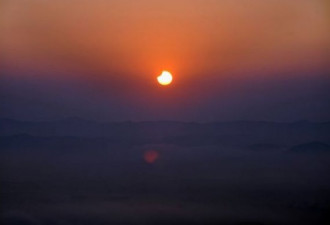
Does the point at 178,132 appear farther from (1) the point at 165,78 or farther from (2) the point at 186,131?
(1) the point at 165,78

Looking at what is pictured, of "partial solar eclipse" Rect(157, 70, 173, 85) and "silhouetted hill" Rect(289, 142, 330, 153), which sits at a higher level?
"partial solar eclipse" Rect(157, 70, 173, 85)

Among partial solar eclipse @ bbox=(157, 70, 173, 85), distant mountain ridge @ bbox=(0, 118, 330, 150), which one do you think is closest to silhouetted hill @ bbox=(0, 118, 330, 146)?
distant mountain ridge @ bbox=(0, 118, 330, 150)

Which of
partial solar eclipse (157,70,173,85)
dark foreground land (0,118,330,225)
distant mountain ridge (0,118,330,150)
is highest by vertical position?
partial solar eclipse (157,70,173,85)

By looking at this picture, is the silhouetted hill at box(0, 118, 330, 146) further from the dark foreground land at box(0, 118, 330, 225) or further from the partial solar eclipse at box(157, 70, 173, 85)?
the partial solar eclipse at box(157, 70, 173, 85)

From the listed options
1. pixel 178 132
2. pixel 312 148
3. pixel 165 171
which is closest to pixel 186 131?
pixel 178 132

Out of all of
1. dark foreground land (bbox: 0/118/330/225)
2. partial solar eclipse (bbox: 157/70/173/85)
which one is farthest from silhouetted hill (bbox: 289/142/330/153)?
partial solar eclipse (bbox: 157/70/173/85)
